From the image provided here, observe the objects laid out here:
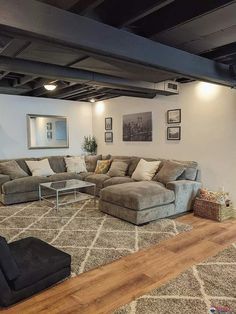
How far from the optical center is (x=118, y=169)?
570 cm

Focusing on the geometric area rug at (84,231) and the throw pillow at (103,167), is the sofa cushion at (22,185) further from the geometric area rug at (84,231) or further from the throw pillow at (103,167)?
the throw pillow at (103,167)

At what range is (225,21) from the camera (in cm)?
228

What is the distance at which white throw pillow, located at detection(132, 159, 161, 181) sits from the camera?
5.05 metres

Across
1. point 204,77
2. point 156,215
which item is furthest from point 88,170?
point 204,77

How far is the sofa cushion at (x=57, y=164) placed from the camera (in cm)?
620

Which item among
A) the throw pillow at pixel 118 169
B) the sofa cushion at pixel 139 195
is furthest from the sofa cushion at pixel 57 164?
the sofa cushion at pixel 139 195

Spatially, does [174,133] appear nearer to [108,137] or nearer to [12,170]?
[108,137]

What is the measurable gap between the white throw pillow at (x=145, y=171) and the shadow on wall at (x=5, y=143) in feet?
9.77

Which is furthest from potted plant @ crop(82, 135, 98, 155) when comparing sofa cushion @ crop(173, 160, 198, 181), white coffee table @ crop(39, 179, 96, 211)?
sofa cushion @ crop(173, 160, 198, 181)

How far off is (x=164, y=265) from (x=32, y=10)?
2.65 metres

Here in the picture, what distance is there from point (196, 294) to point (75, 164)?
14.8 ft

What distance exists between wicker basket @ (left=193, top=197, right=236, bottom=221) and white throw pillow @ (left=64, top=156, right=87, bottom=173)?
295cm

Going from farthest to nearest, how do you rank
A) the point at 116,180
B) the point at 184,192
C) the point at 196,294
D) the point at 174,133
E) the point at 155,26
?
the point at 174,133 → the point at 116,180 → the point at 184,192 → the point at 155,26 → the point at 196,294

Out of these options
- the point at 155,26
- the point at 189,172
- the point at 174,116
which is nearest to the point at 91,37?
the point at 155,26
